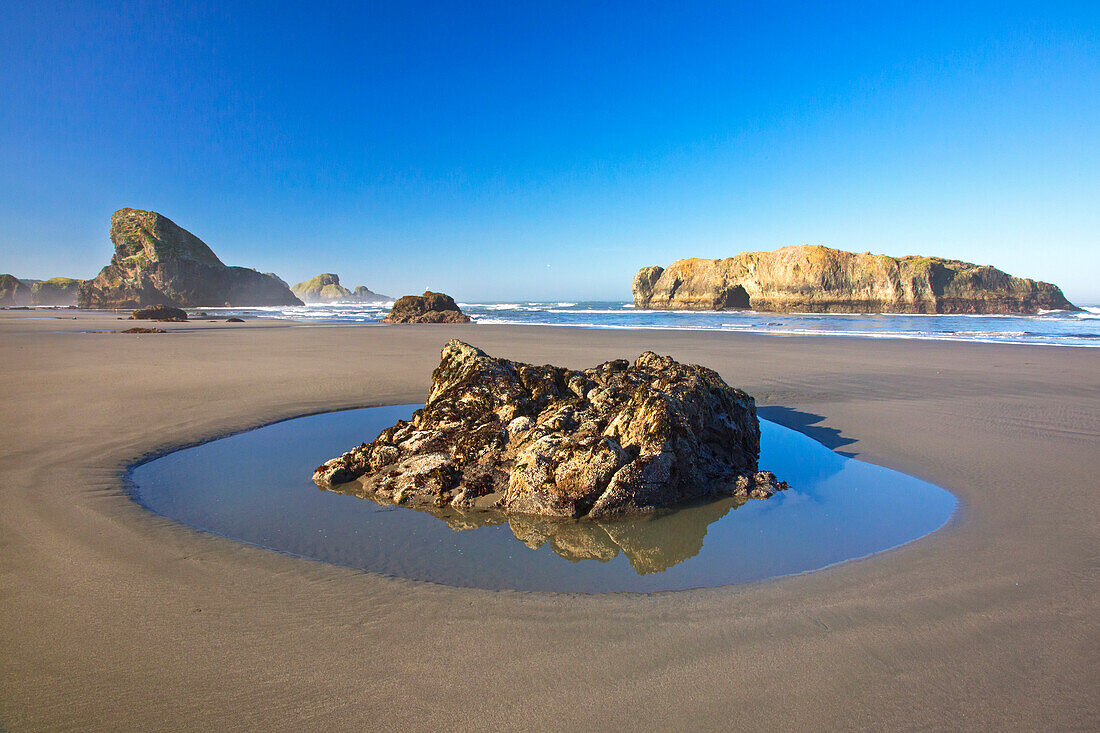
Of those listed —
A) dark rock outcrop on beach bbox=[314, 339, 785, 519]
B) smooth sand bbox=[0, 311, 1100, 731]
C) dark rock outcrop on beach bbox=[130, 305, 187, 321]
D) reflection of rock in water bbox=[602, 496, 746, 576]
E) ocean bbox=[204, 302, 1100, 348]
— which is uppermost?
dark rock outcrop on beach bbox=[130, 305, 187, 321]

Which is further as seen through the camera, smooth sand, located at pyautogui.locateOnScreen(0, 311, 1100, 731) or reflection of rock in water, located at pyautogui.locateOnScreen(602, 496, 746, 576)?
reflection of rock in water, located at pyautogui.locateOnScreen(602, 496, 746, 576)

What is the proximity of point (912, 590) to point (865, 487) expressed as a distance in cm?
225

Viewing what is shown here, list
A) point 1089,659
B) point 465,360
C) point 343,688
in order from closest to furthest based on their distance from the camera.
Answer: point 343,688 < point 1089,659 < point 465,360

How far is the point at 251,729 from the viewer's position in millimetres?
2164

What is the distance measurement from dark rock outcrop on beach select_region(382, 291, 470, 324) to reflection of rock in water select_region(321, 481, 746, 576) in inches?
1444

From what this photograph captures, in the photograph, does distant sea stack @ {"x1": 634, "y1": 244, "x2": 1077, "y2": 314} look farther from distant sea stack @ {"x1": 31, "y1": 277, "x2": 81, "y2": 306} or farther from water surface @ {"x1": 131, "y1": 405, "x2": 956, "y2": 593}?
distant sea stack @ {"x1": 31, "y1": 277, "x2": 81, "y2": 306}

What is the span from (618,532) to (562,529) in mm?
474

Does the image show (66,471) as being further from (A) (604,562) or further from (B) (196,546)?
(A) (604,562)

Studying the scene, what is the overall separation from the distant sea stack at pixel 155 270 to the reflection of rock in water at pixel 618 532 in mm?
101309

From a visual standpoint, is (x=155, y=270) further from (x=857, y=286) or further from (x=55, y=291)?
(x=857, y=286)

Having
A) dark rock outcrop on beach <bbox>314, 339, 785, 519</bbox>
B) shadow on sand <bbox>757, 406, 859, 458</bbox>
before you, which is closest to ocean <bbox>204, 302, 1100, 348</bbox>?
shadow on sand <bbox>757, 406, 859, 458</bbox>

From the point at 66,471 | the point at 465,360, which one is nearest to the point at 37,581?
the point at 66,471

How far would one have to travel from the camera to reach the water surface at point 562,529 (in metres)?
3.65

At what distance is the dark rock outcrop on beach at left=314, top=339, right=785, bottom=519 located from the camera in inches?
185
